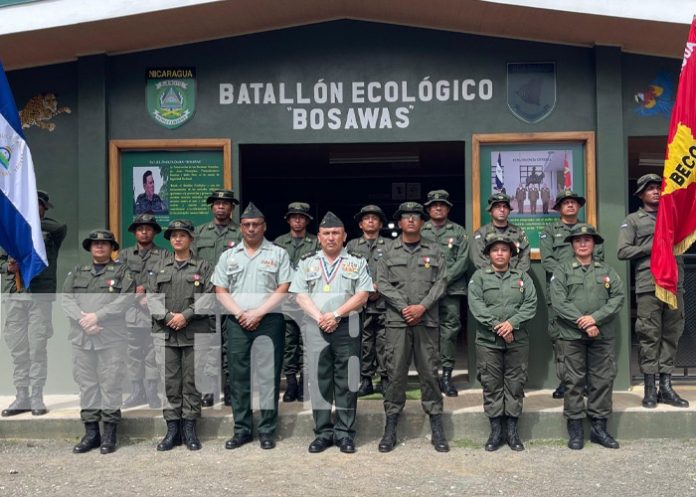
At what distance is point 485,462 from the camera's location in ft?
16.8

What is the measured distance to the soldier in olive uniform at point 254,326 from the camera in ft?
17.7

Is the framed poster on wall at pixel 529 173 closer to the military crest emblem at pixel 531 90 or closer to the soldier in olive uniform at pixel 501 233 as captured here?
the military crest emblem at pixel 531 90

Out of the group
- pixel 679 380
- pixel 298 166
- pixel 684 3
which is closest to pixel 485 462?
pixel 679 380

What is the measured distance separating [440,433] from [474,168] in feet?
8.82

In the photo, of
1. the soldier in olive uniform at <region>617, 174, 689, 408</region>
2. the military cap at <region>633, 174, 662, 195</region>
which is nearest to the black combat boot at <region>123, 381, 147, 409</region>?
the soldier in olive uniform at <region>617, 174, 689, 408</region>

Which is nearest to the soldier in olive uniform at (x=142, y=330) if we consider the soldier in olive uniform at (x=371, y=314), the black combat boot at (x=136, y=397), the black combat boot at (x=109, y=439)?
the black combat boot at (x=136, y=397)

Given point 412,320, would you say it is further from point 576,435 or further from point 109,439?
point 109,439

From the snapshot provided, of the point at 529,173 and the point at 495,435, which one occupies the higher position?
the point at 529,173

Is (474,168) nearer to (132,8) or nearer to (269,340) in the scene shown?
(269,340)

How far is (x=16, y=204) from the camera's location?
5613 millimetres

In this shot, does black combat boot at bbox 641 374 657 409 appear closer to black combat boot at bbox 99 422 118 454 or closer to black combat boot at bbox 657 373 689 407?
black combat boot at bbox 657 373 689 407

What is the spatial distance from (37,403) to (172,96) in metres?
3.19

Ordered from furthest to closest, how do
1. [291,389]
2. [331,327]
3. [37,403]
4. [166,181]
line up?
[166,181], [291,389], [37,403], [331,327]

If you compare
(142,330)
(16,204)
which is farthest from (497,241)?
(16,204)
